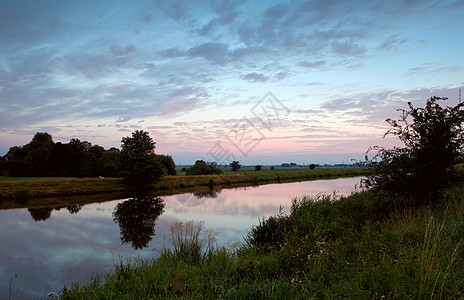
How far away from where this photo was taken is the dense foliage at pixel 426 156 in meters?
8.40

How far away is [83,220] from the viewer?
16.2 metres

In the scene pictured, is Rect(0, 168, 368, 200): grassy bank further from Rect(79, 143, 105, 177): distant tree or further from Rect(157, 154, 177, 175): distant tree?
Rect(157, 154, 177, 175): distant tree

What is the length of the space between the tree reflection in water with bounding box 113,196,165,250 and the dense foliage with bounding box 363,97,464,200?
911 cm

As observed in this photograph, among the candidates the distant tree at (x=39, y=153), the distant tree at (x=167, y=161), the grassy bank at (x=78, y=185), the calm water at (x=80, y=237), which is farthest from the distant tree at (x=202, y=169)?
the calm water at (x=80, y=237)

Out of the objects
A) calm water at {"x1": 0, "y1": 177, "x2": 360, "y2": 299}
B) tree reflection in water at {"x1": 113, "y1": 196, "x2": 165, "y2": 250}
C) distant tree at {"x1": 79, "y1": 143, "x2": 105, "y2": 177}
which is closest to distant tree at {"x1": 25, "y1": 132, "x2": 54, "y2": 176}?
distant tree at {"x1": 79, "y1": 143, "x2": 105, "y2": 177}

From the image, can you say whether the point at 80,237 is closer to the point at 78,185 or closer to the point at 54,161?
the point at 78,185

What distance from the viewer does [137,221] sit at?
15461mm

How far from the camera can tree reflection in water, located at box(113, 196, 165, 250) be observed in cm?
1152

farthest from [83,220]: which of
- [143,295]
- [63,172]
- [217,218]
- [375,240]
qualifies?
[63,172]

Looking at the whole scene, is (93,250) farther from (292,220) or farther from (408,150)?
(408,150)

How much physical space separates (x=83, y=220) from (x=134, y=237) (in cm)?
634

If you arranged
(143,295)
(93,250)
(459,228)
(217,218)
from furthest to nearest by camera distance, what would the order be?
1. (217,218)
2. (93,250)
3. (459,228)
4. (143,295)

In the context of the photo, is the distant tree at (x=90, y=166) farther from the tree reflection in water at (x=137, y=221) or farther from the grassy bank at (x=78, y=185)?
the tree reflection in water at (x=137, y=221)

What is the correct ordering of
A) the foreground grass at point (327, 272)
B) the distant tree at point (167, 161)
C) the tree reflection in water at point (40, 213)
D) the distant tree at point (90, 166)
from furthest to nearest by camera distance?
the distant tree at point (167, 161) → the distant tree at point (90, 166) → the tree reflection in water at point (40, 213) → the foreground grass at point (327, 272)
